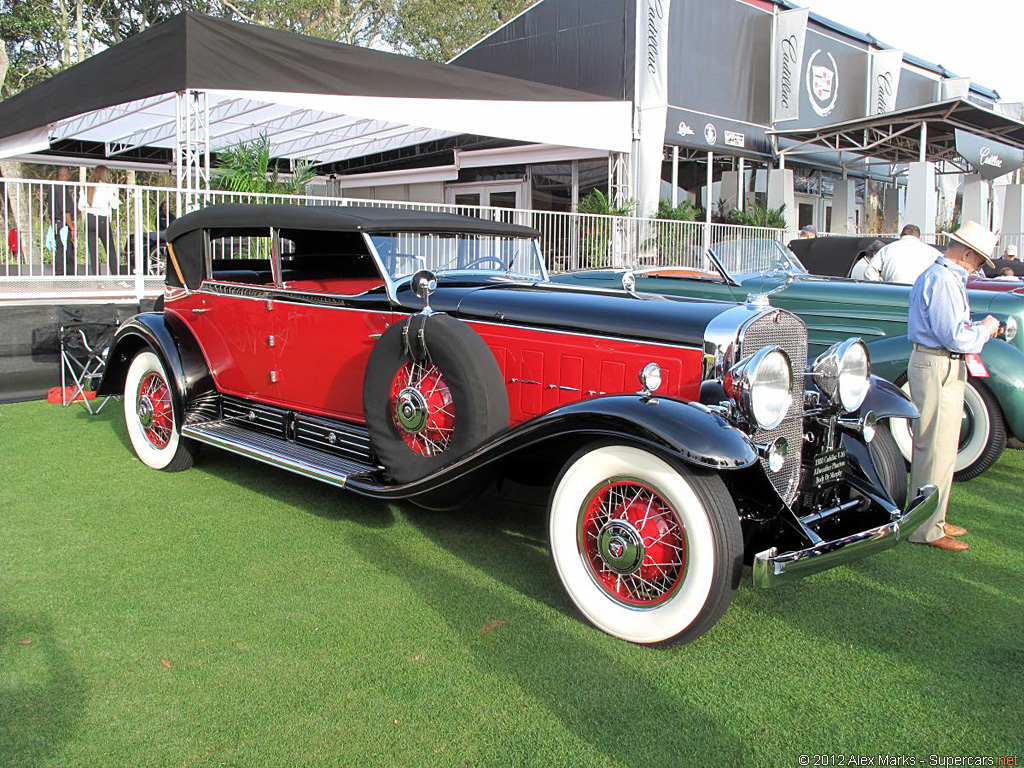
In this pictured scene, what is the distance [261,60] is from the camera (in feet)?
30.2

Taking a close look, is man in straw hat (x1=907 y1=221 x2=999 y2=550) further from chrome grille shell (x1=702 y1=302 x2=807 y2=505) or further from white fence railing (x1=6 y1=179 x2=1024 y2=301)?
white fence railing (x1=6 y1=179 x2=1024 y2=301)

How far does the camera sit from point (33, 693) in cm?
264

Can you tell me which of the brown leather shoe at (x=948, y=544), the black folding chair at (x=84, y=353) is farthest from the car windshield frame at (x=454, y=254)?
the black folding chair at (x=84, y=353)

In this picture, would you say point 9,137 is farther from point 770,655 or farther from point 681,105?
point 770,655

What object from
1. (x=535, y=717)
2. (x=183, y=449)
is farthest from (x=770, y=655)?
(x=183, y=449)

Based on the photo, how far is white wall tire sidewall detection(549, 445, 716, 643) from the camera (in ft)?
9.26

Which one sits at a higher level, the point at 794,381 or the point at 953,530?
the point at 794,381

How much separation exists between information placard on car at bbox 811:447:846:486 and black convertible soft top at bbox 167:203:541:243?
231cm

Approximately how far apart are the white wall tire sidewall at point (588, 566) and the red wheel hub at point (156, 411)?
10.5 ft

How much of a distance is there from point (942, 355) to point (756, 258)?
15.1ft

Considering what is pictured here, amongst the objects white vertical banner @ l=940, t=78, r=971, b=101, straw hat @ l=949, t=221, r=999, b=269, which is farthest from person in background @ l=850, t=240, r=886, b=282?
white vertical banner @ l=940, t=78, r=971, b=101

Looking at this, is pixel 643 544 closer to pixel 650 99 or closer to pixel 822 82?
pixel 650 99

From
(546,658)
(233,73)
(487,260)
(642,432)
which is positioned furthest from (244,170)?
(546,658)

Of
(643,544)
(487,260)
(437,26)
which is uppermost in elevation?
(437,26)
